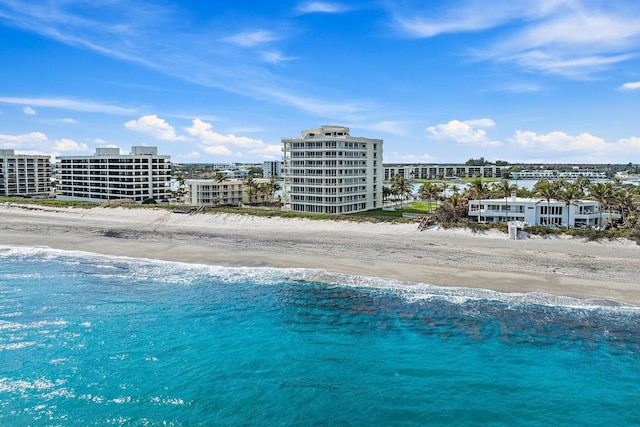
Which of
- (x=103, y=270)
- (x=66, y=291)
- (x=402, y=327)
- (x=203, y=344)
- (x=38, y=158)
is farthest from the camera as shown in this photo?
(x=38, y=158)

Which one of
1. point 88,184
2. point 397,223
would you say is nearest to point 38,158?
point 88,184

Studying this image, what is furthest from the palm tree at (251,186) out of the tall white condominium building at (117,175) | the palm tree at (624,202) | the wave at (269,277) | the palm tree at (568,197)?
the palm tree at (624,202)

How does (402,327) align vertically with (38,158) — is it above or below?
below

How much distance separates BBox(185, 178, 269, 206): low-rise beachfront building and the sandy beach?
26.3 meters

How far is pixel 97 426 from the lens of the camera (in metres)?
19.1

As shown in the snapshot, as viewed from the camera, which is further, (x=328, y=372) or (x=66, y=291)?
(x=66, y=291)

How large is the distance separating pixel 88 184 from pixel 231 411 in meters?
104

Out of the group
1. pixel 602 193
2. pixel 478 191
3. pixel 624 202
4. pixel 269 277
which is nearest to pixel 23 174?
pixel 269 277

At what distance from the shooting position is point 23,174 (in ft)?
429

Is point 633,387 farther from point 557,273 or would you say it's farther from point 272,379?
point 557,273

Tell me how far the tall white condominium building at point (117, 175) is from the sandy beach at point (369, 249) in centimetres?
2908

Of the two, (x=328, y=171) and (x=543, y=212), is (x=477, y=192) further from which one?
(x=328, y=171)

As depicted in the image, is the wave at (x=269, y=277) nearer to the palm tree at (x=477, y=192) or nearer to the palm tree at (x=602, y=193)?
the palm tree at (x=602, y=193)

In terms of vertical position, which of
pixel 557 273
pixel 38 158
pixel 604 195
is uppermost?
pixel 38 158
